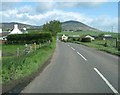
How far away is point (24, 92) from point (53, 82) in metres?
2.40

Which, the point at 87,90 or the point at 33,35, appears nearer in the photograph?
the point at 87,90

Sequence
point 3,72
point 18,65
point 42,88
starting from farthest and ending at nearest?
point 18,65
point 3,72
point 42,88

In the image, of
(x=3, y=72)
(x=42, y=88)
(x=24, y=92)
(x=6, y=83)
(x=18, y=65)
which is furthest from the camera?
(x=18, y=65)

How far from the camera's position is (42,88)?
10.5 meters

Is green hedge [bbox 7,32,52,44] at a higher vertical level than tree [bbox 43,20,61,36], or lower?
lower

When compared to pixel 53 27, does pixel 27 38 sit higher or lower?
lower

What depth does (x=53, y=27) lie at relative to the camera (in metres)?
132

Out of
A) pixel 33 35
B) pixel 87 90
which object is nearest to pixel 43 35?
pixel 33 35

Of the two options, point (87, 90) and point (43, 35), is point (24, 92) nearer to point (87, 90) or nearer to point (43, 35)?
point (87, 90)

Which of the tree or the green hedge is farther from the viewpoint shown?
the tree

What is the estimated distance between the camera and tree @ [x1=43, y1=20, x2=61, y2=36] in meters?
130

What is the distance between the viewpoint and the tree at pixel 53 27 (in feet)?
427

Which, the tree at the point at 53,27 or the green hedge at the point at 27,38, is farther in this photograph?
the tree at the point at 53,27

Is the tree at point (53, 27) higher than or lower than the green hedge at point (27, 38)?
higher
